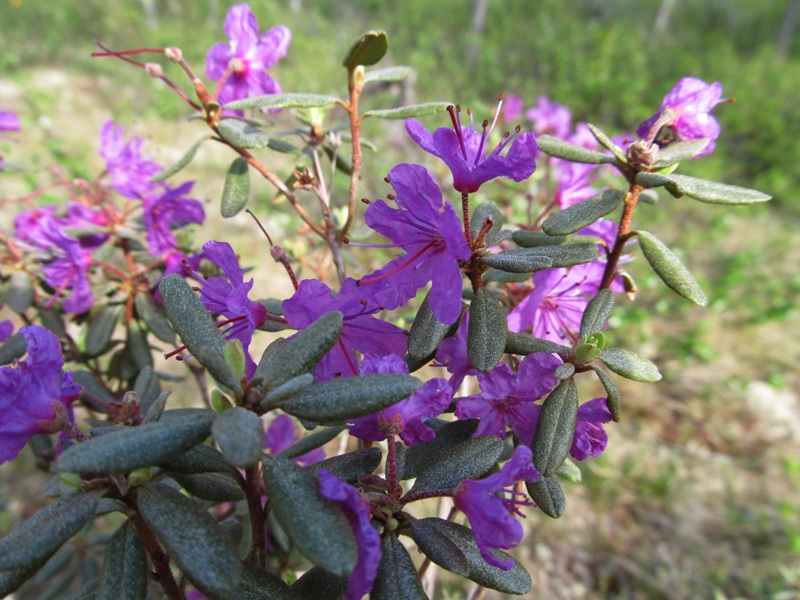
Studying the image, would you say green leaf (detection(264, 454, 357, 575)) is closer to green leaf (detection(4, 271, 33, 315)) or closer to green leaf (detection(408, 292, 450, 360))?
green leaf (detection(408, 292, 450, 360))

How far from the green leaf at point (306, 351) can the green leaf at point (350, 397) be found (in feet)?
0.08

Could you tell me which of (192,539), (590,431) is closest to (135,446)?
(192,539)

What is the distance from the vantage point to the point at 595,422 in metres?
0.72

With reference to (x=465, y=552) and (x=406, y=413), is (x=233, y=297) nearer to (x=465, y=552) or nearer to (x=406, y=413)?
(x=406, y=413)

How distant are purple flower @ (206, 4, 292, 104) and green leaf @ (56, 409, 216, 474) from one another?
73 cm

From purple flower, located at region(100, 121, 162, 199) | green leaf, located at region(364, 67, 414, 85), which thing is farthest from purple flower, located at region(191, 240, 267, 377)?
purple flower, located at region(100, 121, 162, 199)

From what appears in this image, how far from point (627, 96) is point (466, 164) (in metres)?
5.60

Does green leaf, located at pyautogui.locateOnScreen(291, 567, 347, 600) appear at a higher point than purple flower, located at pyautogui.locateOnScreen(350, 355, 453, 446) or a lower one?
lower

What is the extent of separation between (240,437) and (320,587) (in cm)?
24

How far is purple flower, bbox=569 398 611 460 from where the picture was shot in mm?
701

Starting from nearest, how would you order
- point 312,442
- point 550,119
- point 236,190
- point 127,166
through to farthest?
point 312,442, point 236,190, point 127,166, point 550,119

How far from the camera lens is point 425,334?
65cm

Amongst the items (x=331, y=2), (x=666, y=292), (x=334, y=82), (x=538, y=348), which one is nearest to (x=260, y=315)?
(x=538, y=348)

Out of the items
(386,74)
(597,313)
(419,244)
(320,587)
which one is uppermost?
(386,74)
